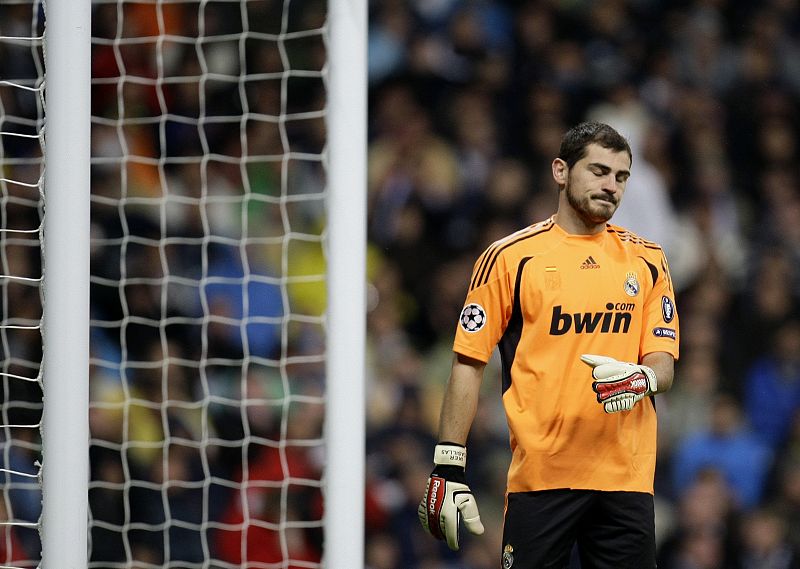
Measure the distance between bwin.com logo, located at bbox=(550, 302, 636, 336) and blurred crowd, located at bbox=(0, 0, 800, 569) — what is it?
2.29 m

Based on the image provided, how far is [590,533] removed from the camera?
3307 millimetres

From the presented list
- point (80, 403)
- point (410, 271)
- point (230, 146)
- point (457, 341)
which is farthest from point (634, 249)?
point (230, 146)

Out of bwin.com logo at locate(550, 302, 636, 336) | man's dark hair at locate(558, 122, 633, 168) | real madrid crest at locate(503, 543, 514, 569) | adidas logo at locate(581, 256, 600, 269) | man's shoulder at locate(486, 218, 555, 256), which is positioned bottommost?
real madrid crest at locate(503, 543, 514, 569)

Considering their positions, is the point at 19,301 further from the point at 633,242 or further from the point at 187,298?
the point at 633,242

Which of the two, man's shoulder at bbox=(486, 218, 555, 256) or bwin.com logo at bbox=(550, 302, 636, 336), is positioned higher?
man's shoulder at bbox=(486, 218, 555, 256)

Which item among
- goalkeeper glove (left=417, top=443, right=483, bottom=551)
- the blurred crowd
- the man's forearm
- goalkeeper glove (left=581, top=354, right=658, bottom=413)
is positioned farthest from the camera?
the blurred crowd

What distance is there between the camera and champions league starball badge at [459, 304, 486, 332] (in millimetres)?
3342

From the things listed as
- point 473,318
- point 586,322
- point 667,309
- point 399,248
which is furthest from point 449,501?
point 399,248

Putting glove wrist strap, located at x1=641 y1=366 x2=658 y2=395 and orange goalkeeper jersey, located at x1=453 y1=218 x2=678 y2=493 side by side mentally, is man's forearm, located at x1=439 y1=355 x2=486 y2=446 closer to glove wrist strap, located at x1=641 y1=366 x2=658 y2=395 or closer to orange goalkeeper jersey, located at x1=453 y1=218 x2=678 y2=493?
orange goalkeeper jersey, located at x1=453 y1=218 x2=678 y2=493

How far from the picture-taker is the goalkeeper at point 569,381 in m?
3.26

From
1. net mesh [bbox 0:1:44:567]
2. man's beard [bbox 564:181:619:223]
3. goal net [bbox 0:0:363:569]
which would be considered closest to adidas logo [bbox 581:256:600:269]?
man's beard [bbox 564:181:619:223]

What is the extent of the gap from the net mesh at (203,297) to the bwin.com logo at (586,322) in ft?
7.55

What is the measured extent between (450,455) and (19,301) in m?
3.45

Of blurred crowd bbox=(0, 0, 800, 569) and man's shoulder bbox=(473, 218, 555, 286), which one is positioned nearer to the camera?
man's shoulder bbox=(473, 218, 555, 286)
